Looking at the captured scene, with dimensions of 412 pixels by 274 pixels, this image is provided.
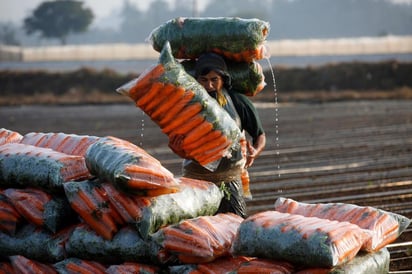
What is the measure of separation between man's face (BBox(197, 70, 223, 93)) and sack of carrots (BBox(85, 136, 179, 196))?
3.38 feet

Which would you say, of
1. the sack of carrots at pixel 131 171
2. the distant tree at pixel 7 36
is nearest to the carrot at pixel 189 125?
→ the sack of carrots at pixel 131 171

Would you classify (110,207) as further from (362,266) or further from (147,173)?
(362,266)

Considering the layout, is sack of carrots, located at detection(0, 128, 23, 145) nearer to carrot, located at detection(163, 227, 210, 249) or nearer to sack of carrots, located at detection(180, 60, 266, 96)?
sack of carrots, located at detection(180, 60, 266, 96)

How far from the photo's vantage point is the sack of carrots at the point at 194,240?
217 inches

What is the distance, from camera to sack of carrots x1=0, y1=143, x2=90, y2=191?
20.5 feet

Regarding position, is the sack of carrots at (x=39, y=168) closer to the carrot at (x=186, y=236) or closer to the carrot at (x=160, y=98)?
the carrot at (x=160, y=98)

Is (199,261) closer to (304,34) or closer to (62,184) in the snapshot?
(62,184)

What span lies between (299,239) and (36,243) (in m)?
2.02

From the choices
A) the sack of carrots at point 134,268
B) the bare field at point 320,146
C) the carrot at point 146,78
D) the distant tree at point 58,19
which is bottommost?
the distant tree at point 58,19

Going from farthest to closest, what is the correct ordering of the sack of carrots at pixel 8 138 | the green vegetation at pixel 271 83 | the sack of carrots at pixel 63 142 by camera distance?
1. the green vegetation at pixel 271 83
2. the sack of carrots at pixel 8 138
3. the sack of carrots at pixel 63 142

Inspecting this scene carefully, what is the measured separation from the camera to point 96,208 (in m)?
5.84

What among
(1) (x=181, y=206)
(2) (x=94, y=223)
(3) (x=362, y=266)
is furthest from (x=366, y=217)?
(2) (x=94, y=223)

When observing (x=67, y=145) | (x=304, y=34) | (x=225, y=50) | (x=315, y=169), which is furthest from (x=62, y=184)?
(x=304, y=34)

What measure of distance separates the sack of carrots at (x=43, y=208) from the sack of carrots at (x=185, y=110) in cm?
89
